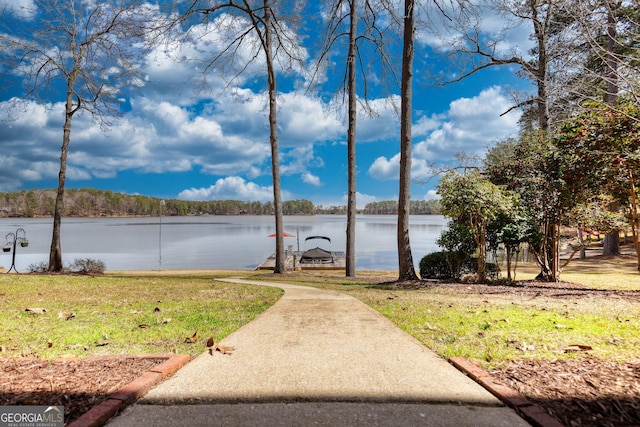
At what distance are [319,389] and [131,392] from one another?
57.4 inches

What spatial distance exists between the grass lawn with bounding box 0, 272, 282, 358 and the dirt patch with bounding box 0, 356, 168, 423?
31 centimetres

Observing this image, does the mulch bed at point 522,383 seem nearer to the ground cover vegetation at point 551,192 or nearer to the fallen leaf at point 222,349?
the fallen leaf at point 222,349

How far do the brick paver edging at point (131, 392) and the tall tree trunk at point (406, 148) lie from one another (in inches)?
342

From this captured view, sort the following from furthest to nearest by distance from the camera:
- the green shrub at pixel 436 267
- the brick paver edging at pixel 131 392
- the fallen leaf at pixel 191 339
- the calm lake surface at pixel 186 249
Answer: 1. the calm lake surface at pixel 186 249
2. the green shrub at pixel 436 267
3. the fallen leaf at pixel 191 339
4. the brick paver edging at pixel 131 392

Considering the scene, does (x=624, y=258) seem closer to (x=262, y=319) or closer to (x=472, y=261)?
(x=472, y=261)

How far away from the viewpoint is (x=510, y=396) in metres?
2.89

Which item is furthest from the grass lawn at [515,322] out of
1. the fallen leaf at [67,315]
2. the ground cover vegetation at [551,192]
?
the fallen leaf at [67,315]

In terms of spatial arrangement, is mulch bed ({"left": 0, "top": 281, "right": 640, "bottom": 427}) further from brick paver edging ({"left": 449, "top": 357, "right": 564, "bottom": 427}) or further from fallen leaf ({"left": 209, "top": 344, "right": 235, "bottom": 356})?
fallen leaf ({"left": 209, "top": 344, "right": 235, "bottom": 356})

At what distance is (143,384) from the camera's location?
3.00 meters

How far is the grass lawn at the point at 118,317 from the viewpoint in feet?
13.5

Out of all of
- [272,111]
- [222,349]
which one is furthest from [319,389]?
[272,111]

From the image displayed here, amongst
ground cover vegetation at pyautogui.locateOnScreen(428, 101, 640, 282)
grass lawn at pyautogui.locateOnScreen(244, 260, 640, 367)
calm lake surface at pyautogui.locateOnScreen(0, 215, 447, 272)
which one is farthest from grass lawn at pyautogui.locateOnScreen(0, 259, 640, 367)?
calm lake surface at pyautogui.locateOnScreen(0, 215, 447, 272)

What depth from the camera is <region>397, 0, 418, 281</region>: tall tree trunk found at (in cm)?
1130

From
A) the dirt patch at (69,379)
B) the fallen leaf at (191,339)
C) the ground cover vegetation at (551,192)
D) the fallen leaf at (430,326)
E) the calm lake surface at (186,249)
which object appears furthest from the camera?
the calm lake surface at (186,249)
